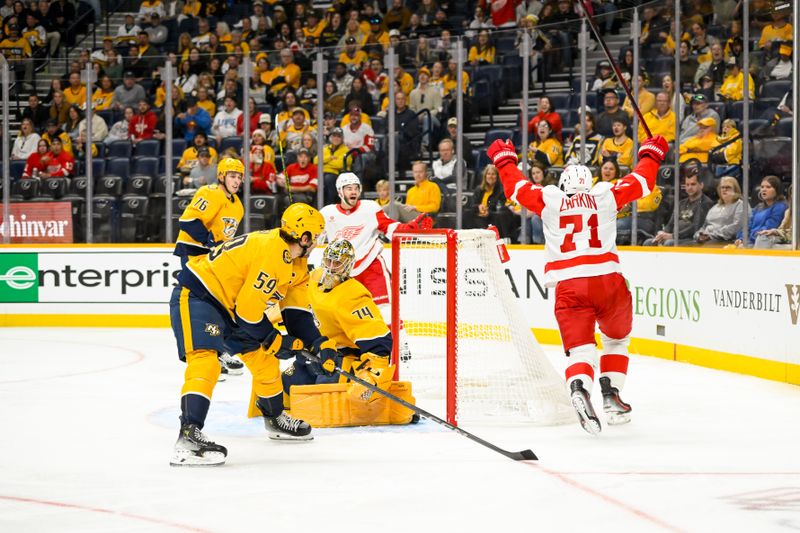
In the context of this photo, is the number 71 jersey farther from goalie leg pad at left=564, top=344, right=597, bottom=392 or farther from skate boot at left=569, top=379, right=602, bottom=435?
skate boot at left=569, top=379, right=602, bottom=435

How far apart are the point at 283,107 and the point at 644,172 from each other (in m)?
5.44

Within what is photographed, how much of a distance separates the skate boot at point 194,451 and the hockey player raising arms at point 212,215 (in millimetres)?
2703

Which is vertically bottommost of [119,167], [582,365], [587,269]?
[582,365]

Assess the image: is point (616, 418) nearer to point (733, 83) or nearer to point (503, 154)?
point (503, 154)

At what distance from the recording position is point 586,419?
537 cm

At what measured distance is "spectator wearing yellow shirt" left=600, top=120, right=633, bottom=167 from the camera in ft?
32.0

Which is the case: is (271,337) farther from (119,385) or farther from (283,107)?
(283,107)

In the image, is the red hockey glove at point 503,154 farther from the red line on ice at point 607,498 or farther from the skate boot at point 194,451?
the skate boot at point 194,451

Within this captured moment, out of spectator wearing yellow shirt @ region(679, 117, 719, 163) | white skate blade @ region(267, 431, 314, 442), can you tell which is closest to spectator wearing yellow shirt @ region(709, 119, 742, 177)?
spectator wearing yellow shirt @ region(679, 117, 719, 163)

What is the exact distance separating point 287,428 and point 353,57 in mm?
6123

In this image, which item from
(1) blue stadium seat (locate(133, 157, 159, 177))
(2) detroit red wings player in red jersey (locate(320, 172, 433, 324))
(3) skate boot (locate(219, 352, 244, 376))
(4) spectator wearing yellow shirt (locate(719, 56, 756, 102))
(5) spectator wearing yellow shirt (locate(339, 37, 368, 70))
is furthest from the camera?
(1) blue stadium seat (locate(133, 157, 159, 177))

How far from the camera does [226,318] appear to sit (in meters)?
4.93

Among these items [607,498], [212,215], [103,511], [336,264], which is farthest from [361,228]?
[103,511]

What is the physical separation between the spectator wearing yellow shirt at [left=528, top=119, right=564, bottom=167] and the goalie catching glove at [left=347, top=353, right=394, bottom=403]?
4976 millimetres
